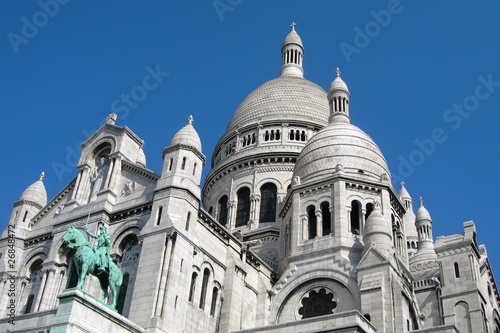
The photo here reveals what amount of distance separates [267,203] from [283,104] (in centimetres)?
1033

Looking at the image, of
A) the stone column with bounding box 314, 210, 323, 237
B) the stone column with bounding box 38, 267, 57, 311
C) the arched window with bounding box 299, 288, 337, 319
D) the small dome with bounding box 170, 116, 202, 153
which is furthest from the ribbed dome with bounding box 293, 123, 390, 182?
the stone column with bounding box 38, 267, 57, 311

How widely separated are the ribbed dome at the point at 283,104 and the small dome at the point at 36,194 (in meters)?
19.7

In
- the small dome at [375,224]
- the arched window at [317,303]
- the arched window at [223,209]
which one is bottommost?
the arched window at [317,303]

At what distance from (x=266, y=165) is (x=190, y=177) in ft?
60.7

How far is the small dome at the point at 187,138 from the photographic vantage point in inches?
1448

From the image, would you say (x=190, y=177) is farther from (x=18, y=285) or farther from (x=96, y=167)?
(x=18, y=285)

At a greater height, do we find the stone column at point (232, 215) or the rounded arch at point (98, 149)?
the stone column at point (232, 215)

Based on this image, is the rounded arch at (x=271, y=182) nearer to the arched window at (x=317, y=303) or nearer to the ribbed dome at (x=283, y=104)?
the ribbed dome at (x=283, y=104)

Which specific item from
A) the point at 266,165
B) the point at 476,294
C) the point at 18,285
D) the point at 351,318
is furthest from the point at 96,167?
the point at 476,294

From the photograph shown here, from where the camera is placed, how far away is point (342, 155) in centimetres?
4228

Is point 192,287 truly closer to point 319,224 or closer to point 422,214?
point 319,224

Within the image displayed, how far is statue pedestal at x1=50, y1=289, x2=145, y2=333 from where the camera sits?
1035 inches

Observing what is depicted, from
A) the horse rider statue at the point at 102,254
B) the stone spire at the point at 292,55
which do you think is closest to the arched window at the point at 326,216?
the horse rider statue at the point at 102,254

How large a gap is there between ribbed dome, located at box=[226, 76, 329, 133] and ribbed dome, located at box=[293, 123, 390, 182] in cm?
1202
